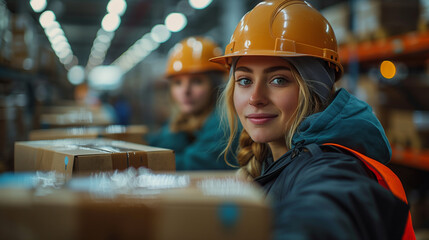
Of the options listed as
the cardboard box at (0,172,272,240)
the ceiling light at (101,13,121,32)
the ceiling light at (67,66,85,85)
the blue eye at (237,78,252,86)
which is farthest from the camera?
the ceiling light at (67,66,85,85)

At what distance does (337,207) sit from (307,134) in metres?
0.52

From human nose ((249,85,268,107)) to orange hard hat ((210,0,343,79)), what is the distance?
16 centimetres

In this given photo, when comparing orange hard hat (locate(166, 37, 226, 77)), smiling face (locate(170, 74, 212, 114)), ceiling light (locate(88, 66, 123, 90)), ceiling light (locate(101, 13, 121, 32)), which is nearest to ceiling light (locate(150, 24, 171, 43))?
ceiling light (locate(101, 13, 121, 32))

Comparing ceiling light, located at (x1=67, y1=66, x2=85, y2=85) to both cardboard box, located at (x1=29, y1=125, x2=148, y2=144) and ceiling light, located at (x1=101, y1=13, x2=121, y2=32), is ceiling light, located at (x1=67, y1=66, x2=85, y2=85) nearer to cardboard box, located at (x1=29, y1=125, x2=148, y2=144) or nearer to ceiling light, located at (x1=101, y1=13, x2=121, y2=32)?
ceiling light, located at (x1=101, y1=13, x2=121, y2=32)

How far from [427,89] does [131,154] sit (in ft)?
13.1

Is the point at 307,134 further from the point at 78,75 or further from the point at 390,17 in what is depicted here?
the point at 78,75

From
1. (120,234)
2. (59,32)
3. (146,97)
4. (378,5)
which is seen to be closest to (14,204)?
(120,234)

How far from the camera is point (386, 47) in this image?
13.3 feet

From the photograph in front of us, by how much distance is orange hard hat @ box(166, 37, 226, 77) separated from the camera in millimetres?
4023

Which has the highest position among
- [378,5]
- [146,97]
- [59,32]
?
[59,32]

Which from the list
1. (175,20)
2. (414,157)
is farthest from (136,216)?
(175,20)

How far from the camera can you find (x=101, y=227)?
78 centimetres

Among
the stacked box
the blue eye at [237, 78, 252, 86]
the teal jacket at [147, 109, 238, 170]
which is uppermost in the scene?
the stacked box

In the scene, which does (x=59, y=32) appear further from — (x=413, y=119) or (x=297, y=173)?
(x=297, y=173)
